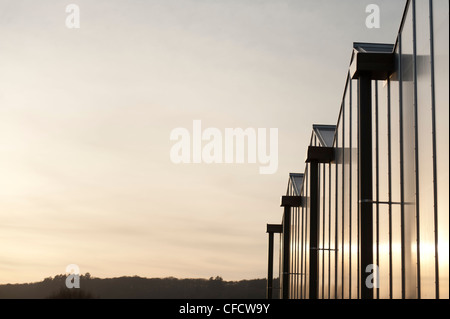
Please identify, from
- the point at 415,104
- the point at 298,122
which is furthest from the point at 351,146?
the point at 298,122

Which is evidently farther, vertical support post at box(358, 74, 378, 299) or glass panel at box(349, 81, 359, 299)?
glass panel at box(349, 81, 359, 299)

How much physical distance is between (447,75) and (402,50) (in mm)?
6097

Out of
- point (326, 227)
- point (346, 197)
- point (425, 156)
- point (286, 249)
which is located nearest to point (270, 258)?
point (286, 249)

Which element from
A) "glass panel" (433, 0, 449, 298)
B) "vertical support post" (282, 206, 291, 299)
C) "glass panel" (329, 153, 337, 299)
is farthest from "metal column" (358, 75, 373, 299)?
"vertical support post" (282, 206, 291, 299)

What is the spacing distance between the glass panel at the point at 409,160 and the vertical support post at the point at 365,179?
3.15 meters

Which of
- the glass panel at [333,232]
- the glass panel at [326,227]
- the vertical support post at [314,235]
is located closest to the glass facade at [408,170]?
the glass panel at [333,232]

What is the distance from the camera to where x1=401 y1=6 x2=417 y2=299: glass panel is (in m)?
24.2

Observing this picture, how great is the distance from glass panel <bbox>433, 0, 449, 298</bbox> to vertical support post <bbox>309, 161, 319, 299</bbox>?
845 inches

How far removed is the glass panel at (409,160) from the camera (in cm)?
2416

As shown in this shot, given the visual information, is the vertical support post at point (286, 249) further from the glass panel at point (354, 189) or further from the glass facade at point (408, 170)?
the glass panel at point (354, 189)

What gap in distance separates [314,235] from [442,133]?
23.0m

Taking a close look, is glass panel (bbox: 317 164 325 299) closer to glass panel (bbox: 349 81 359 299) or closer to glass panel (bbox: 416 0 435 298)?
glass panel (bbox: 349 81 359 299)

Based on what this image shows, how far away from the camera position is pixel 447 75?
69.4ft
